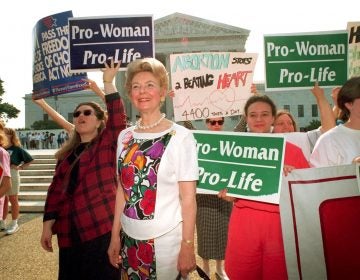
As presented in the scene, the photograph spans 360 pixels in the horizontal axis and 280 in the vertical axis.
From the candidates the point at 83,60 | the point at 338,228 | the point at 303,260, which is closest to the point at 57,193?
the point at 83,60

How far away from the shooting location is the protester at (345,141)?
231cm

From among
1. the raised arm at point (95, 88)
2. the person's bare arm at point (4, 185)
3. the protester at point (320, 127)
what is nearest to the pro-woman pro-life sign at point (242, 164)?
the protester at point (320, 127)

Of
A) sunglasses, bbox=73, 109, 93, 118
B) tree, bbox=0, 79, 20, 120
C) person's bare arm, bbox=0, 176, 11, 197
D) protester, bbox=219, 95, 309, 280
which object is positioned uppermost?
tree, bbox=0, 79, 20, 120

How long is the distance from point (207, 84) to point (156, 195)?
182 cm

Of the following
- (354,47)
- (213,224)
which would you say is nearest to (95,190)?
(213,224)

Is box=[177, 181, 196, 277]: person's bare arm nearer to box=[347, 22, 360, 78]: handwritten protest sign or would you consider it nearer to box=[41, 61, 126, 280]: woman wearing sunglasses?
box=[41, 61, 126, 280]: woman wearing sunglasses

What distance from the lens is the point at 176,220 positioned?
1.99 metres

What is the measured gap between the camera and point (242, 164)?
2666mm

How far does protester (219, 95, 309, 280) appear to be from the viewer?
2376 millimetres

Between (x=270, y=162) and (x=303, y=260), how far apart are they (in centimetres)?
68

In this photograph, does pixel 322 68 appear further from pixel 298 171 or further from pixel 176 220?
pixel 176 220

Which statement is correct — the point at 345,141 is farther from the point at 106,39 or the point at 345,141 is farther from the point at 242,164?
the point at 106,39

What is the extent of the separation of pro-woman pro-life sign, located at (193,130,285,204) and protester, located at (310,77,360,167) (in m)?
0.27

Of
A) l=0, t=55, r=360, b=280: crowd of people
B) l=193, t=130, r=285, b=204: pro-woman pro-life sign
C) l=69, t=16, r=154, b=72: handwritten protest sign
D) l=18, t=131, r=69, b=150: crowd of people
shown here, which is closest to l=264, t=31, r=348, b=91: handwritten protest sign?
l=0, t=55, r=360, b=280: crowd of people
